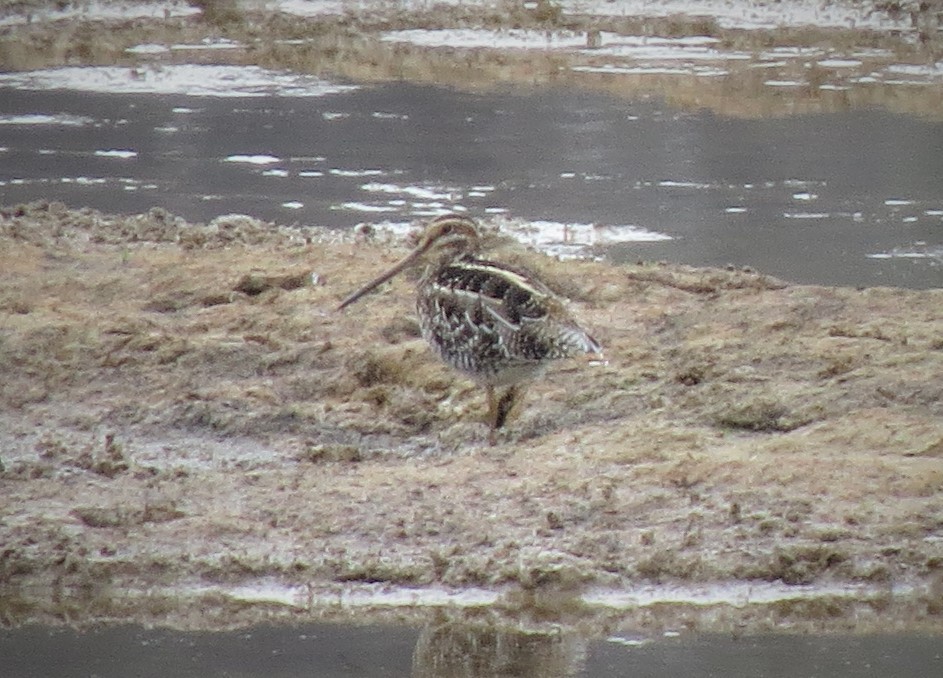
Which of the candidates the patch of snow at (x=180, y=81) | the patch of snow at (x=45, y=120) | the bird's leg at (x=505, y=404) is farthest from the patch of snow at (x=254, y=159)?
the bird's leg at (x=505, y=404)

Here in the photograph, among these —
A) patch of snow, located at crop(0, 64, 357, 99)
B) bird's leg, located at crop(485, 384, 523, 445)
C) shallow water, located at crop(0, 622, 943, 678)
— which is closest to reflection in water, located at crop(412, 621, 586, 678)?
shallow water, located at crop(0, 622, 943, 678)

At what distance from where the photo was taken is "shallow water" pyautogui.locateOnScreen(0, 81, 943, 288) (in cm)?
1082

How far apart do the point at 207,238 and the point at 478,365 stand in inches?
136

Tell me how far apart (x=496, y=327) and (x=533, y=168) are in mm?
5544

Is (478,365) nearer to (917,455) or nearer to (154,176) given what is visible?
(917,455)

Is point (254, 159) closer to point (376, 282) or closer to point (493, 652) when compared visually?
point (376, 282)

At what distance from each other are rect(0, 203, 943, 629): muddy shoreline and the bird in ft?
0.73

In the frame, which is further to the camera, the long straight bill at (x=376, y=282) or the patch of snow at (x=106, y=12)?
the patch of snow at (x=106, y=12)

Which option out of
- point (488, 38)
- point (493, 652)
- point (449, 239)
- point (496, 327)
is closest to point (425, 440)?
point (496, 327)

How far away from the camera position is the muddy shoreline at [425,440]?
6168mm

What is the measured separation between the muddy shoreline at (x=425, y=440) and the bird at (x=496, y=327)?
221 mm

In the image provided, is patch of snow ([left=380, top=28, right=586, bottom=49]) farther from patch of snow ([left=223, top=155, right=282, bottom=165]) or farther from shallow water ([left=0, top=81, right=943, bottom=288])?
patch of snow ([left=223, top=155, right=282, bottom=165])

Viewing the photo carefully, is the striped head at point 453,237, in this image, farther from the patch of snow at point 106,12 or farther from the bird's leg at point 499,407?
the patch of snow at point 106,12

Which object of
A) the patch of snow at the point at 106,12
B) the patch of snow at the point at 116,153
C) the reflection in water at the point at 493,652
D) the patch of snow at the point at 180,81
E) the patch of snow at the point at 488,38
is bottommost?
the reflection in water at the point at 493,652
